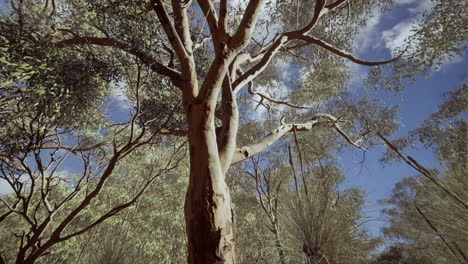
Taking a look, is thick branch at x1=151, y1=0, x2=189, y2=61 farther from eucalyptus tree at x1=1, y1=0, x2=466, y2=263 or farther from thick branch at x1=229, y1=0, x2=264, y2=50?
thick branch at x1=229, y1=0, x2=264, y2=50

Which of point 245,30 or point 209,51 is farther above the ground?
point 209,51

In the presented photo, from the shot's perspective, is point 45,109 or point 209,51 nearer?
point 45,109

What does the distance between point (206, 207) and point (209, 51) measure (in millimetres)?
3798

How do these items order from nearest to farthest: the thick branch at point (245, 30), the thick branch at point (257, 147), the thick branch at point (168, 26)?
1. the thick branch at point (168, 26)
2. the thick branch at point (245, 30)
3. the thick branch at point (257, 147)

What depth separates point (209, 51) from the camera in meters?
5.23

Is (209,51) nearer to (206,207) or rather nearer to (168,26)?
(168,26)

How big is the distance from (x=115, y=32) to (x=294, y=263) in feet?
12.6

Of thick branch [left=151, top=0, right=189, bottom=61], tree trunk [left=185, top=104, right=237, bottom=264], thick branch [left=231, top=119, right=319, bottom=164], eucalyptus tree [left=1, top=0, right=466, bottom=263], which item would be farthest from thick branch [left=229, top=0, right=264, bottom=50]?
thick branch [left=231, top=119, right=319, bottom=164]

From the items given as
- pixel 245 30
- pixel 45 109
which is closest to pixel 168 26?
pixel 245 30

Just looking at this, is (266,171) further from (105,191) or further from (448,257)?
Answer: (448,257)

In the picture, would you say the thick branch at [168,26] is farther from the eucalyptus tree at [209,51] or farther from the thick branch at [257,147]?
the thick branch at [257,147]

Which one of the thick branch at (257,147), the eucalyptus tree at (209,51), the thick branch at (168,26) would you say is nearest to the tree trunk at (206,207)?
the eucalyptus tree at (209,51)

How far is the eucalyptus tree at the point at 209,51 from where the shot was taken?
2.37 meters

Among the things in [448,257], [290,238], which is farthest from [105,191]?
[448,257]
